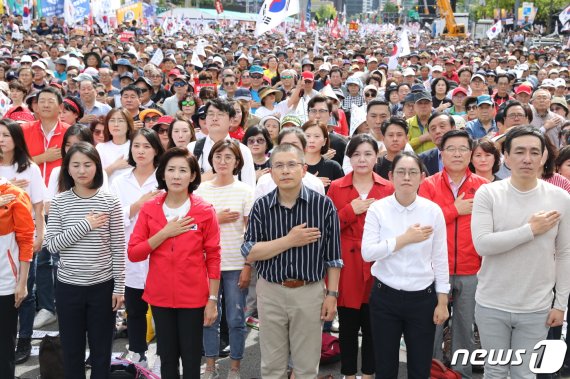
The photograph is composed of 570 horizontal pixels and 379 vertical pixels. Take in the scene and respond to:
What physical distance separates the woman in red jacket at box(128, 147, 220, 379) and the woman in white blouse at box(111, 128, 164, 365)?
591mm

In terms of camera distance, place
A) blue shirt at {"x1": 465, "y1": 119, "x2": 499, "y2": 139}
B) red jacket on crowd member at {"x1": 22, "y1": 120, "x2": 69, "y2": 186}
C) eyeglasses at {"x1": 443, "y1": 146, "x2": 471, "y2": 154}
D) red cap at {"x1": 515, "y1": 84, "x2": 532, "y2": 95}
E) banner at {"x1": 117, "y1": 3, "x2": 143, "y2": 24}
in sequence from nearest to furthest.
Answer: eyeglasses at {"x1": 443, "y1": 146, "x2": 471, "y2": 154} < red jacket on crowd member at {"x1": 22, "y1": 120, "x2": 69, "y2": 186} < blue shirt at {"x1": 465, "y1": 119, "x2": 499, "y2": 139} < red cap at {"x1": 515, "y1": 84, "x2": 532, "y2": 95} < banner at {"x1": 117, "y1": 3, "x2": 143, "y2": 24}

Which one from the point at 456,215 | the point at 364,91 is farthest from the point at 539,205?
the point at 364,91

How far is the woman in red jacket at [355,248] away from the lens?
4.28 meters

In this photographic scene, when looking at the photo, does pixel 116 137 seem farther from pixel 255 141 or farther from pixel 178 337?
pixel 178 337

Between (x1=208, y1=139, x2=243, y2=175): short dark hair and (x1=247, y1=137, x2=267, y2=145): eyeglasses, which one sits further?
(x1=247, y1=137, x2=267, y2=145): eyeglasses

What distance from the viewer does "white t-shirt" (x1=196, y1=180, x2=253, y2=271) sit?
449cm

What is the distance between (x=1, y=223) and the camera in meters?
3.91

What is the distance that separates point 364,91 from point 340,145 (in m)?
4.20

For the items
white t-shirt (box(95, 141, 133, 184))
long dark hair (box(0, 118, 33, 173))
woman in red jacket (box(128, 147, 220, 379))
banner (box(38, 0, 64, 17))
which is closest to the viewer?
woman in red jacket (box(128, 147, 220, 379))

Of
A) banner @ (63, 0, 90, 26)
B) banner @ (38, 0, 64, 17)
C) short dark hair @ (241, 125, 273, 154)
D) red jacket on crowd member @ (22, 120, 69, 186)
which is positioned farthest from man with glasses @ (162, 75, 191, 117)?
banner @ (38, 0, 64, 17)

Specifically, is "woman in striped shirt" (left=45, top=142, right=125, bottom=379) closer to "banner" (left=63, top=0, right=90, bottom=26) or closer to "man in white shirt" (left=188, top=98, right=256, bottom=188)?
"man in white shirt" (left=188, top=98, right=256, bottom=188)

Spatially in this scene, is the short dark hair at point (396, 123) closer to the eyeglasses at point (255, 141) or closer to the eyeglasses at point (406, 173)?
the eyeglasses at point (255, 141)

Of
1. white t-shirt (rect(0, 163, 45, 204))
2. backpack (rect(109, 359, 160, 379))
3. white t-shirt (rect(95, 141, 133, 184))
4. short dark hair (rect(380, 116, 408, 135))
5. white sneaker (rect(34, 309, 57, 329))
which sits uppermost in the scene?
short dark hair (rect(380, 116, 408, 135))

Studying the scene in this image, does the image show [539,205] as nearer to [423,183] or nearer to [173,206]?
[423,183]
